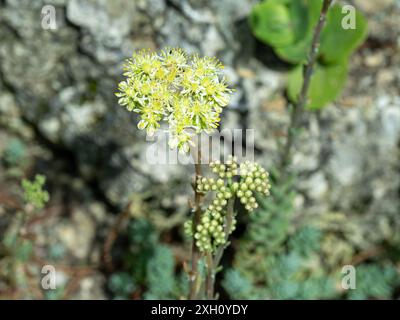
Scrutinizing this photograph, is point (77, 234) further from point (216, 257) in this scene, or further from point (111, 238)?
point (216, 257)

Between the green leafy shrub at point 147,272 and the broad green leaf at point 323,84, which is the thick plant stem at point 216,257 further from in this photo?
the broad green leaf at point 323,84

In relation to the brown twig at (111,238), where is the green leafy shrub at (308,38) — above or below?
above

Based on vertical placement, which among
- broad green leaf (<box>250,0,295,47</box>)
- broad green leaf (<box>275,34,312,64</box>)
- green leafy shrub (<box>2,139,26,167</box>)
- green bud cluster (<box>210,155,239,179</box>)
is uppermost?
broad green leaf (<box>250,0,295,47</box>)

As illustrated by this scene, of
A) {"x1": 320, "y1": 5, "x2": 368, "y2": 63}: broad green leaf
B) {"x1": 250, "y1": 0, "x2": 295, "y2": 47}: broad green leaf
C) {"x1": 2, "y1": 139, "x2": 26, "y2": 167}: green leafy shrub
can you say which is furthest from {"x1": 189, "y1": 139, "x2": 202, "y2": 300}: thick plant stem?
{"x1": 2, "y1": 139, "x2": 26, "y2": 167}: green leafy shrub

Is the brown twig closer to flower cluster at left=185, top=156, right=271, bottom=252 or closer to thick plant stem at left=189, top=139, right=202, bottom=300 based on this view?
thick plant stem at left=189, top=139, right=202, bottom=300

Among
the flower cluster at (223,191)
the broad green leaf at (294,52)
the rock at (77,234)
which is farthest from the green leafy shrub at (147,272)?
the broad green leaf at (294,52)

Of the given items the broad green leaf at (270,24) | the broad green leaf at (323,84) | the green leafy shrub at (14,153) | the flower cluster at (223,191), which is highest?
the broad green leaf at (270,24)
